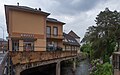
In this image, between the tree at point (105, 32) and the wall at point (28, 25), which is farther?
the tree at point (105, 32)

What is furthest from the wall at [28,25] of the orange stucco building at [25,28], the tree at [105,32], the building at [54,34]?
the tree at [105,32]

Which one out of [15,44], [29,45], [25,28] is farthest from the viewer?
[29,45]

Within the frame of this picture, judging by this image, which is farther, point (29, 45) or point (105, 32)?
point (105, 32)

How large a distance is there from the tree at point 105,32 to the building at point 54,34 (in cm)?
628

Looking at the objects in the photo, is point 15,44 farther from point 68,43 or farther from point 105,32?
point 68,43

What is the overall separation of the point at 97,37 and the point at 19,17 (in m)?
15.3

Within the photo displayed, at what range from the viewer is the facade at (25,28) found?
29.0m

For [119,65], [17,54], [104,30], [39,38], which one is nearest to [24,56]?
[17,54]

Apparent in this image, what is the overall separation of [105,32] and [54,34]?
906 cm

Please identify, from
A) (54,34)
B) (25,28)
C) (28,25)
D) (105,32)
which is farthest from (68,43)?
(25,28)

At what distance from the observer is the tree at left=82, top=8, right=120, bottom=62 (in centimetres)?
3569

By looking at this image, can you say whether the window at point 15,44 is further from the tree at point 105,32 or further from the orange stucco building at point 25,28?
the tree at point 105,32

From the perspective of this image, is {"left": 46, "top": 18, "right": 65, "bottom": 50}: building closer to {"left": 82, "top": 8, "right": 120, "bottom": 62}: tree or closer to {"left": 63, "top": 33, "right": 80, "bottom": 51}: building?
{"left": 63, "top": 33, "right": 80, "bottom": 51}: building

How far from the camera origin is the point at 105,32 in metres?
37.3
